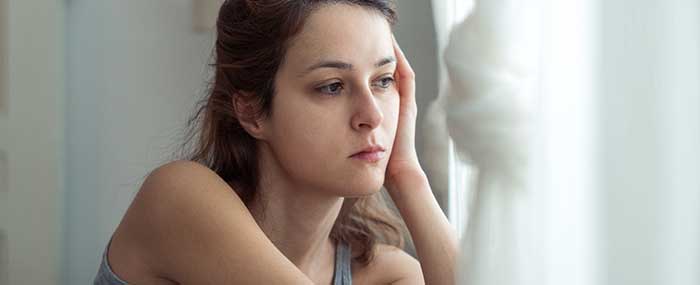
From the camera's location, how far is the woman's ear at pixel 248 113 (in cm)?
151

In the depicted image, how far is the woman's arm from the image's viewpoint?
1.51 meters

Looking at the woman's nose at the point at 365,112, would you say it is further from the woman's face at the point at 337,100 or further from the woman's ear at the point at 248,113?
the woman's ear at the point at 248,113

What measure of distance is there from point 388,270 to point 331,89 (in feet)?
1.70

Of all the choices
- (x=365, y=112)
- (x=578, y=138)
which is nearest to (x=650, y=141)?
(x=578, y=138)

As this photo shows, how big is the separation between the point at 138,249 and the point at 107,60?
1303mm

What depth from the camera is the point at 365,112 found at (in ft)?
4.55

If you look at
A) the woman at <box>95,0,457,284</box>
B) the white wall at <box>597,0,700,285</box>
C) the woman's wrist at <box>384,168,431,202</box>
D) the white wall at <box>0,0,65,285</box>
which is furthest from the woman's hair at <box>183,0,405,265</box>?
the white wall at <box>0,0,65,285</box>

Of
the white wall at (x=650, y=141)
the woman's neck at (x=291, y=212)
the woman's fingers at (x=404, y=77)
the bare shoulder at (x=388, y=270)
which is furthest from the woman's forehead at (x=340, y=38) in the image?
the white wall at (x=650, y=141)

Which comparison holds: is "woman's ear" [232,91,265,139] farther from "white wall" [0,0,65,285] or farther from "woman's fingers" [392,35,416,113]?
"white wall" [0,0,65,285]

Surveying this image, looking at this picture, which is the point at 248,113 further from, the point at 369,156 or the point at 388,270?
the point at 388,270

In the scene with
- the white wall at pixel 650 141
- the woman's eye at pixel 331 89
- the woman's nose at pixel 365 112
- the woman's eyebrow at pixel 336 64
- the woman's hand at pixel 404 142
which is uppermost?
the white wall at pixel 650 141

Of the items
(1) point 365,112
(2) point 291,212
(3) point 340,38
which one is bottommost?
(2) point 291,212

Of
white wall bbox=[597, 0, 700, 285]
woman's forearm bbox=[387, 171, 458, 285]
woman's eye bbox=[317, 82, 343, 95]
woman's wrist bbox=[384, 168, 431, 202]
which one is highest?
white wall bbox=[597, 0, 700, 285]

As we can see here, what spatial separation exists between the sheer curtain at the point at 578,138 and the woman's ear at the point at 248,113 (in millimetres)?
680
